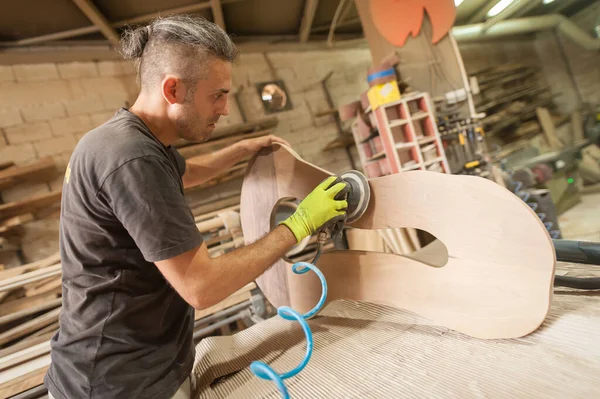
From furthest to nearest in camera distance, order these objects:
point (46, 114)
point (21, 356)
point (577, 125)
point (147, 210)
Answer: point (577, 125)
point (46, 114)
point (21, 356)
point (147, 210)

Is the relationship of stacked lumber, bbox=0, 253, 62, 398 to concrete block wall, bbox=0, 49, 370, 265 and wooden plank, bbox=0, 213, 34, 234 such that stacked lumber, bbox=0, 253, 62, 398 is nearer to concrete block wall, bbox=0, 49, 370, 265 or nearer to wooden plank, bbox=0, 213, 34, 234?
wooden plank, bbox=0, 213, 34, 234

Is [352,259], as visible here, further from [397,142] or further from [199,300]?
[397,142]

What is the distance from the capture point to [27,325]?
2348 millimetres

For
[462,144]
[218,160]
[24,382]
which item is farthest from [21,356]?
[462,144]

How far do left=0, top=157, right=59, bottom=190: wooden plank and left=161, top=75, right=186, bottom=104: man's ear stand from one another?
9.30ft

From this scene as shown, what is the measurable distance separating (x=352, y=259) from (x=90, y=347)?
0.98 m

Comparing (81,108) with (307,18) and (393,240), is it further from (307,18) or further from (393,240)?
(393,240)

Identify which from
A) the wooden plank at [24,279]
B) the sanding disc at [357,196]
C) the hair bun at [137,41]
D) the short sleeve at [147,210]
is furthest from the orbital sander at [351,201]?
the wooden plank at [24,279]

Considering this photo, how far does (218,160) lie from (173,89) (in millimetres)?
581

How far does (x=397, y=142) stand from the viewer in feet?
9.40

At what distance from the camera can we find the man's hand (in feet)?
5.05

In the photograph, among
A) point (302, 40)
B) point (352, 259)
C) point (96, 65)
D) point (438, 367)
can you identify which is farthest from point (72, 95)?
point (438, 367)

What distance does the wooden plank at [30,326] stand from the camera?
2.30 m

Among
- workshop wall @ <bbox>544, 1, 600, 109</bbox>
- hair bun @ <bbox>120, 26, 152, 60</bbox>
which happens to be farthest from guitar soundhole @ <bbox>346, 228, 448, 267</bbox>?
workshop wall @ <bbox>544, 1, 600, 109</bbox>
